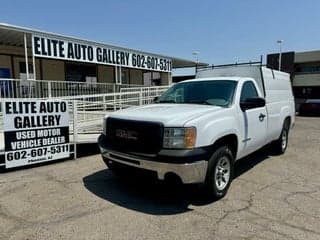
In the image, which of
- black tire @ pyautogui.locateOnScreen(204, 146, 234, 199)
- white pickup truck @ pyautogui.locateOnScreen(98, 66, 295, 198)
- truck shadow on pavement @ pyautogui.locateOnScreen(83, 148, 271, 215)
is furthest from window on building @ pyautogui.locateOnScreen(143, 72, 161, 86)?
black tire @ pyautogui.locateOnScreen(204, 146, 234, 199)

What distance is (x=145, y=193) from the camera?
470 cm

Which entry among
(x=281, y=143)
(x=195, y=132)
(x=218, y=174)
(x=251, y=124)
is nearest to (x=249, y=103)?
(x=251, y=124)

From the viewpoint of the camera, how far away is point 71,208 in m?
4.09

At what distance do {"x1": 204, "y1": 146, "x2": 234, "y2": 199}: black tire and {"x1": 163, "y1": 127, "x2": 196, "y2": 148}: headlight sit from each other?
0.49m

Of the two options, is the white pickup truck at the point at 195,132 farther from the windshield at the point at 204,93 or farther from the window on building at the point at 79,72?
the window on building at the point at 79,72

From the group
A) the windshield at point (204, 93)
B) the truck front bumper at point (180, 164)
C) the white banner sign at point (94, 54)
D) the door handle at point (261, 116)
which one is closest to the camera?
the truck front bumper at point (180, 164)

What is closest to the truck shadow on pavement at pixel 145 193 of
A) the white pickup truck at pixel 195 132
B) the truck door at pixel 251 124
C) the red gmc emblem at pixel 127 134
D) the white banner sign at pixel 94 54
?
the white pickup truck at pixel 195 132

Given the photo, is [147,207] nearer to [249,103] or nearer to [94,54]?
[249,103]

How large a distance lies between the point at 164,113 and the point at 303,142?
290 inches

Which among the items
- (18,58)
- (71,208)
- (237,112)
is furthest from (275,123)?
(18,58)

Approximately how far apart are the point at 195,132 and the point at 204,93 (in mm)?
1583

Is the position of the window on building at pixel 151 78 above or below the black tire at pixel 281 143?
above

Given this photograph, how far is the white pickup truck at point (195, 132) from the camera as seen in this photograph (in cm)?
392

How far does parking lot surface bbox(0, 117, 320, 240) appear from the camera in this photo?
3.43m
